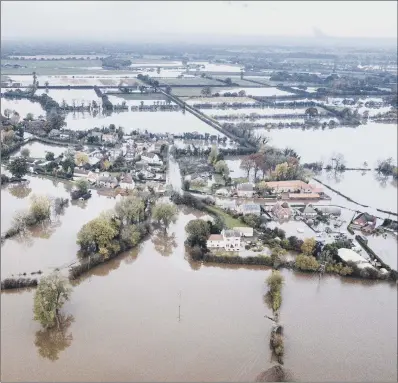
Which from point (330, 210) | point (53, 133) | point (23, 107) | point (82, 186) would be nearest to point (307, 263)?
point (330, 210)

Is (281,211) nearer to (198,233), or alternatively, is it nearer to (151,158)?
(198,233)

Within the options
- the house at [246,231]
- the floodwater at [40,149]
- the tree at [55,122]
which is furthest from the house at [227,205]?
the tree at [55,122]

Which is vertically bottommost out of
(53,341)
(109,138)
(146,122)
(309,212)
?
(53,341)

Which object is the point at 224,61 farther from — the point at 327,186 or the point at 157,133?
the point at 327,186

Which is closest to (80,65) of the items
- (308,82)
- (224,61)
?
(224,61)

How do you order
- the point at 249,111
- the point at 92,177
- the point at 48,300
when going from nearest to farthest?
1. the point at 48,300
2. the point at 92,177
3. the point at 249,111

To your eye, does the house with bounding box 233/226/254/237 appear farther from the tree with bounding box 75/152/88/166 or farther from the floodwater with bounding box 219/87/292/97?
the floodwater with bounding box 219/87/292/97

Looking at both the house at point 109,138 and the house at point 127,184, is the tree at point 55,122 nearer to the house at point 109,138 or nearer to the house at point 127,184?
the house at point 109,138
